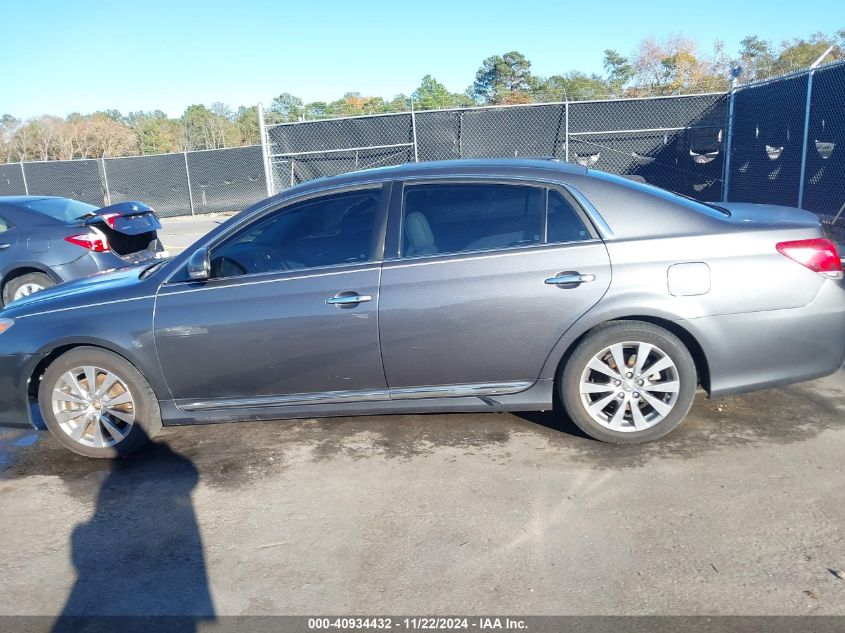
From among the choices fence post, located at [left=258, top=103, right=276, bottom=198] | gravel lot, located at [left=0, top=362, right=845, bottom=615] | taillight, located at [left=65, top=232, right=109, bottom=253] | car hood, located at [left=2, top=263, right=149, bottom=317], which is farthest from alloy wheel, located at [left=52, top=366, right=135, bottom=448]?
fence post, located at [left=258, top=103, right=276, bottom=198]

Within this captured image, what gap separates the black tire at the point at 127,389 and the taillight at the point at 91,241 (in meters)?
4.09

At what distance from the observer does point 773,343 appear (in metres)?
3.97

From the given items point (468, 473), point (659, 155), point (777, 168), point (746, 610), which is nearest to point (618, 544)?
point (746, 610)

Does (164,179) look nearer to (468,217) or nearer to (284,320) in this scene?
(284,320)

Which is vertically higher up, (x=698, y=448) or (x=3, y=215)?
(x=3, y=215)

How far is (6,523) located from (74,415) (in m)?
0.81

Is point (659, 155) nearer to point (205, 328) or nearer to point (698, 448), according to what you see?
point (698, 448)

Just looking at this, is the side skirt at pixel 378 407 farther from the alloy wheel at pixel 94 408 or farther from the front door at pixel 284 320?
the alloy wheel at pixel 94 408

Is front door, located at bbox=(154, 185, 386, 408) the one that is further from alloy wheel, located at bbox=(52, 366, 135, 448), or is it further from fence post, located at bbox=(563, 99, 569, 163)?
fence post, located at bbox=(563, 99, 569, 163)

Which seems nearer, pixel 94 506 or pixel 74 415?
pixel 94 506

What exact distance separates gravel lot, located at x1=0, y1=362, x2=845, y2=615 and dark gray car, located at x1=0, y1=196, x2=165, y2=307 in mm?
3707

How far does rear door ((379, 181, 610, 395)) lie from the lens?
397cm

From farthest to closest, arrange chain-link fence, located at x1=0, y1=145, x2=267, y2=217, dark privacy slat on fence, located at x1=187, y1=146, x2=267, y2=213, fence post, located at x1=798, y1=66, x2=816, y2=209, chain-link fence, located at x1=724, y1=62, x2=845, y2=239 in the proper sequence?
chain-link fence, located at x1=0, y1=145, x2=267, y2=217 < dark privacy slat on fence, located at x1=187, y1=146, x2=267, y2=213 < fence post, located at x1=798, y1=66, x2=816, y2=209 < chain-link fence, located at x1=724, y1=62, x2=845, y2=239

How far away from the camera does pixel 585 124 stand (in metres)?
13.2
